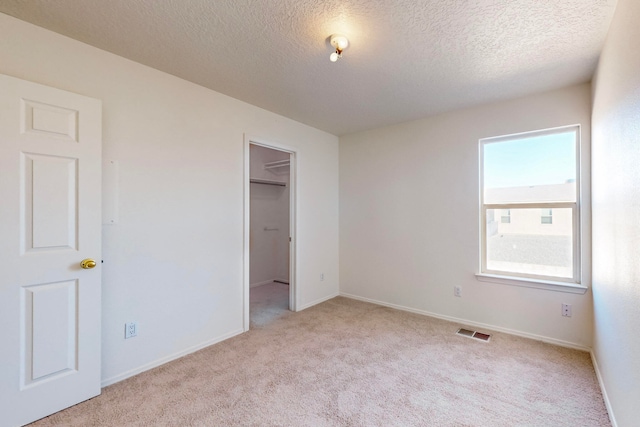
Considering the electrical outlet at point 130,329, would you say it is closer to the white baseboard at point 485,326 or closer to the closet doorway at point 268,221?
the closet doorway at point 268,221

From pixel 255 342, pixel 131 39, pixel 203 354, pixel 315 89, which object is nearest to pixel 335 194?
pixel 315 89

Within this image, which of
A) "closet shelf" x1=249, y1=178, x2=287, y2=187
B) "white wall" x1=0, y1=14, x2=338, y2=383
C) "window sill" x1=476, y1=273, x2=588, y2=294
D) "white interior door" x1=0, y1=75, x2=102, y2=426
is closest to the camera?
"white interior door" x1=0, y1=75, x2=102, y2=426

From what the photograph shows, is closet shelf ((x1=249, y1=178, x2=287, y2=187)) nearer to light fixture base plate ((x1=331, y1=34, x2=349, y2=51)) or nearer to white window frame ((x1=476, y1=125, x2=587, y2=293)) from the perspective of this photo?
light fixture base plate ((x1=331, y1=34, x2=349, y2=51))

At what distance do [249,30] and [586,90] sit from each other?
3.00 m

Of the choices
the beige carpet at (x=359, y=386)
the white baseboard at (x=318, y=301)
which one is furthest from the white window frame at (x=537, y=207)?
the white baseboard at (x=318, y=301)

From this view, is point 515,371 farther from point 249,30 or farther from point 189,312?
point 249,30

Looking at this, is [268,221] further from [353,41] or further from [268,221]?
[353,41]

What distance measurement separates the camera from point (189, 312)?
2539 millimetres

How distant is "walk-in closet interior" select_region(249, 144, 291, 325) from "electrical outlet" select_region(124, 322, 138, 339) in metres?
2.36

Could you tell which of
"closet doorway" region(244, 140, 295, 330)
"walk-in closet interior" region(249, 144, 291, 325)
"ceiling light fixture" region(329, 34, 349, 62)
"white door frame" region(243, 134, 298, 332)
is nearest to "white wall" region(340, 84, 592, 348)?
"white door frame" region(243, 134, 298, 332)

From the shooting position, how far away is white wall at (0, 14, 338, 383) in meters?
1.97

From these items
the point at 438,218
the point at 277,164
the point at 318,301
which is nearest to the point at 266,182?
the point at 277,164

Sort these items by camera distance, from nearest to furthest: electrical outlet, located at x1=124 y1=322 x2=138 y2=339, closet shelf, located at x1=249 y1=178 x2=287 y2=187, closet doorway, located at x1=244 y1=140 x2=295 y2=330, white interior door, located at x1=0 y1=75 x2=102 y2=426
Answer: white interior door, located at x1=0 y1=75 x2=102 y2=426 → electrical outlet, located at x1=124 y1=322 x2=138 y2=339 → closet shelf, located at x1=249 y1=178 x2=287 y2=187 → closet doorway, located at x1=244 y1=140 x2=295 y2=330

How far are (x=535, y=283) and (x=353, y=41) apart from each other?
2.84 meters
